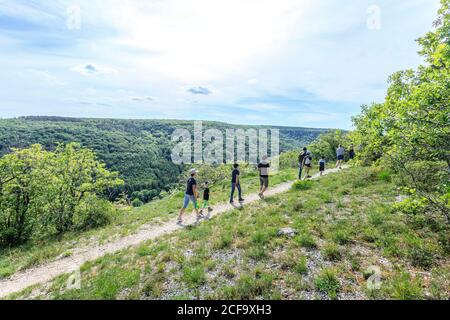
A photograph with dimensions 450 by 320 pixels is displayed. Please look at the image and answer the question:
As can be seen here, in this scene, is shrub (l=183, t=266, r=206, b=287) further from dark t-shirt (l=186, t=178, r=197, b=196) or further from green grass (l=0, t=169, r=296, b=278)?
green grass (l=0, t=169, r=296, b=278)

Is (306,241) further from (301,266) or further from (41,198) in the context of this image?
(41,198)

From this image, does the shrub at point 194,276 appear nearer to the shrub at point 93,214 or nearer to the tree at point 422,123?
the tree at point 422,123

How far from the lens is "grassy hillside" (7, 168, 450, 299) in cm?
529

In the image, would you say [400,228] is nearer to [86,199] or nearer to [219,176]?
[86,199]

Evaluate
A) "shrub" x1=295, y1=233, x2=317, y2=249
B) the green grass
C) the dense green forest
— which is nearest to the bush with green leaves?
the green grass

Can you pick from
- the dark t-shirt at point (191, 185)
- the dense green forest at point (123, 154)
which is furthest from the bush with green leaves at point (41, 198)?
the dense green forest at point (123, 154)

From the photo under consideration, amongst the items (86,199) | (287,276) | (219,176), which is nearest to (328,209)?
(287,276)

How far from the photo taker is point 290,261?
6.33m

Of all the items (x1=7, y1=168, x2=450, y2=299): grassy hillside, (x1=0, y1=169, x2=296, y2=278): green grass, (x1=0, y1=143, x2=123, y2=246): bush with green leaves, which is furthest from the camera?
(x1=0, y1=143, x2=123, y2=246): bush with green leaves

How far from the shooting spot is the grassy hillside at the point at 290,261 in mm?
5293

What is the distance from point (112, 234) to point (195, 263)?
7.66m

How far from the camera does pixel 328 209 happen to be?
10.1 m

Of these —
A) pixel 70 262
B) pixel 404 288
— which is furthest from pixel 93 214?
pixel 404 288
